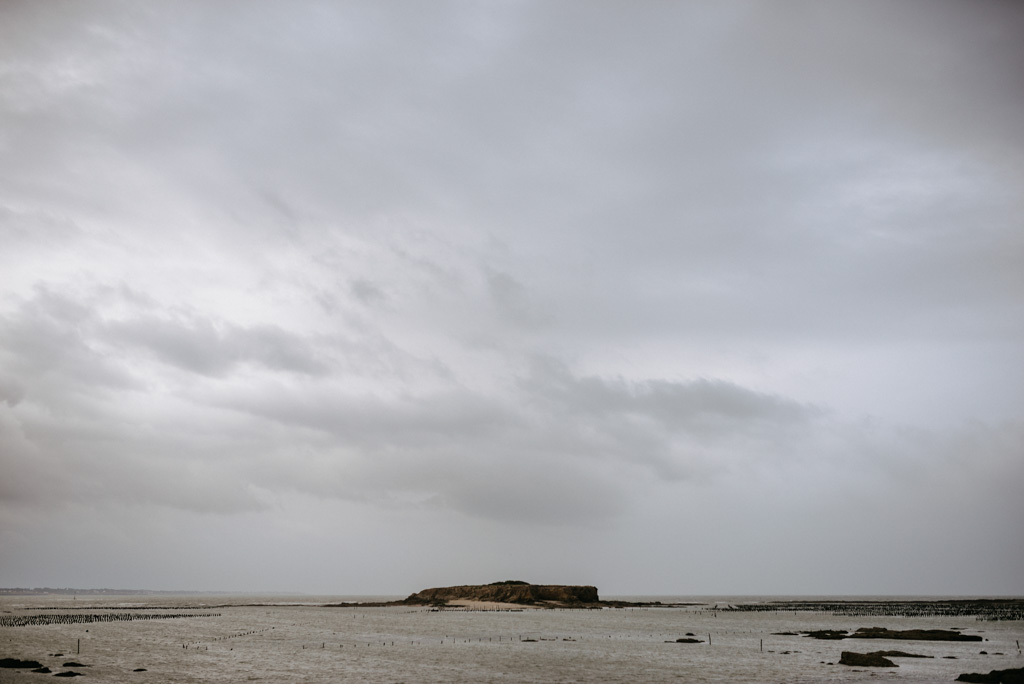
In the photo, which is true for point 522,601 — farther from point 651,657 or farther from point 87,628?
point 651,657

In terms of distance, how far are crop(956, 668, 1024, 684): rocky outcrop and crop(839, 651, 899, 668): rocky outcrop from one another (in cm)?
860

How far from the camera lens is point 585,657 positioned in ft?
221

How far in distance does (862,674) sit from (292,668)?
145 feet

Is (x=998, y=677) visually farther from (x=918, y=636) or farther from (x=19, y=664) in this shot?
(x=19, y=664)

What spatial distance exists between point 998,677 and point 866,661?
12.8 m

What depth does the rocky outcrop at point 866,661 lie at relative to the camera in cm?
5912

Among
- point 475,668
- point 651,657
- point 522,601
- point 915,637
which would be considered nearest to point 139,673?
point 475,668

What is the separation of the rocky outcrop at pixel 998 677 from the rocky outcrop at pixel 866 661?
8.60 metres

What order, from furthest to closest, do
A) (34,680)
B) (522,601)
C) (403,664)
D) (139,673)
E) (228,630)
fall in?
1. (522,601)
2. (228,630)
3. (403,664)
4. (139,673)
5. (34,680)

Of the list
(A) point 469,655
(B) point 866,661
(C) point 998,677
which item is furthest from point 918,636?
(A) point 469,655

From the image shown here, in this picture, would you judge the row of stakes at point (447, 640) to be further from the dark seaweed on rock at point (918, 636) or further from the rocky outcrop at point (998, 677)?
the rocky outcrop at point (998, 677)

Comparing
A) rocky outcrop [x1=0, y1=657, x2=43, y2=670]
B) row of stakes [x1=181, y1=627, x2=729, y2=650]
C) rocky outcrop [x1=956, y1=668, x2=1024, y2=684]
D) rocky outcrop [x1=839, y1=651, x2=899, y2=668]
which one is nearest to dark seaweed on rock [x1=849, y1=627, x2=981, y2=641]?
row of stakes [x1=181, y1=627, x2=729, y2=650]

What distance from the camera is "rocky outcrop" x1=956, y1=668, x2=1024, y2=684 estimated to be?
46.9 metres

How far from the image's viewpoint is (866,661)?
6012cm
